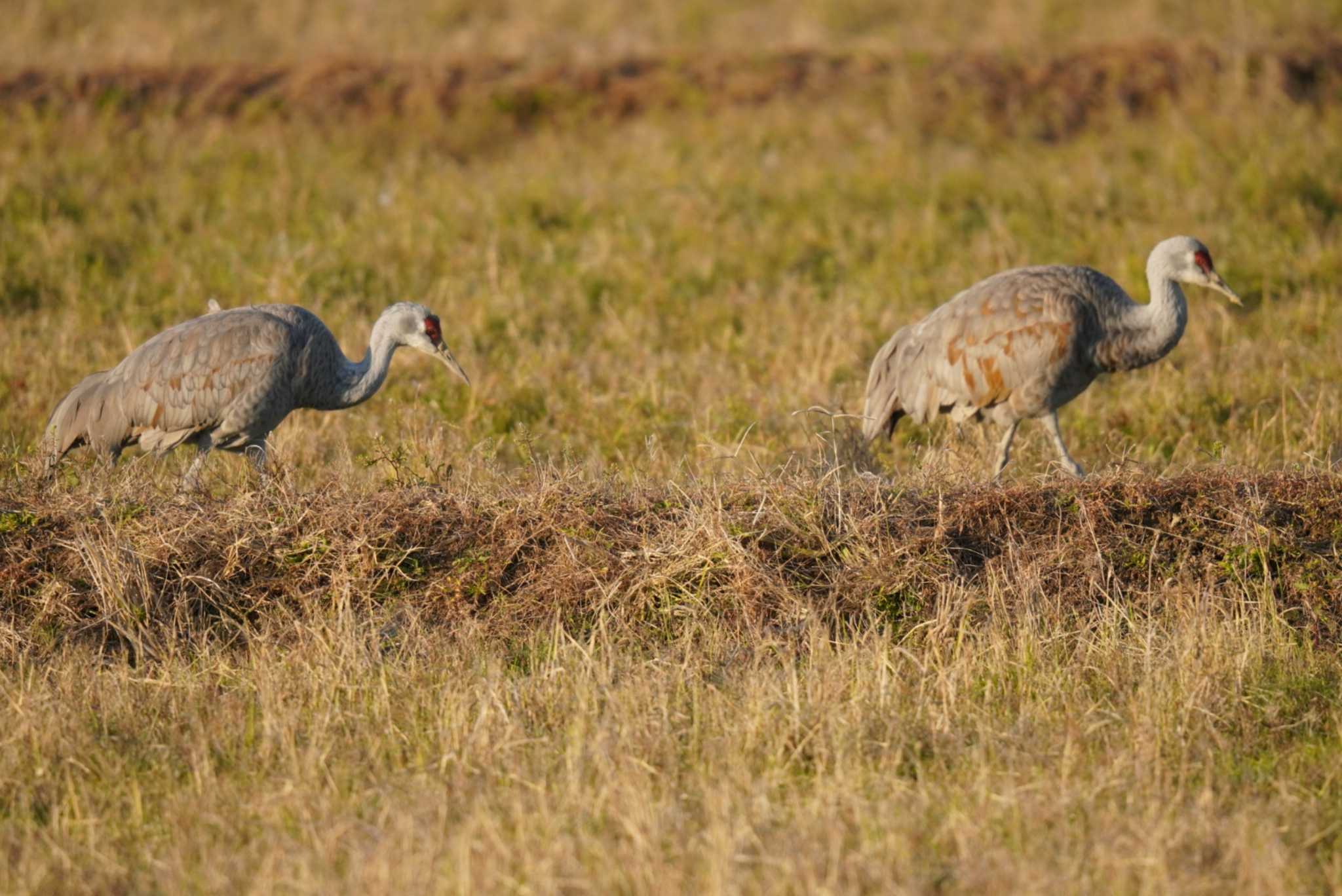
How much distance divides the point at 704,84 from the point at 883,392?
718 centimetres

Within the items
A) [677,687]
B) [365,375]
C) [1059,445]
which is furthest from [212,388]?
[1059,445]

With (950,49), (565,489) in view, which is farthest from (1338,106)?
(565,489)

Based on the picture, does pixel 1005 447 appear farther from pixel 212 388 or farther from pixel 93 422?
pixel 93 422

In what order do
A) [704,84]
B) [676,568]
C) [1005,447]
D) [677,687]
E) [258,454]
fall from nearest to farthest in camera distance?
1. [677,687]
2. [676,568]
3. [258,454]
4. [1005,447]
5. [704,84]

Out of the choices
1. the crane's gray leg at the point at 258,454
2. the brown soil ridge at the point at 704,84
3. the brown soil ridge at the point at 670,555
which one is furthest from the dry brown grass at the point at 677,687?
the brown soil ridge at the point at 704,84

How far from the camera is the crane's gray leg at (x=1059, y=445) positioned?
21.4ft

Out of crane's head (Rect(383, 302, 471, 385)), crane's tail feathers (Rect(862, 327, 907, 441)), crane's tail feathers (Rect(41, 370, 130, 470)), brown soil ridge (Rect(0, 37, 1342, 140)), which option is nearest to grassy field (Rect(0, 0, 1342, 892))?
crane's tail feathers (Rect(41, 370, 130, 470))

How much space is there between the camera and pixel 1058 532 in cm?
564

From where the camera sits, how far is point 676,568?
215 inches

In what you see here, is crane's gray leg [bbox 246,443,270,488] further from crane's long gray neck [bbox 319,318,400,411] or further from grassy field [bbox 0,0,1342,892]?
crane's long gray neck [bbox 319,318,400,411]

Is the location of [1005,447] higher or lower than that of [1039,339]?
lower

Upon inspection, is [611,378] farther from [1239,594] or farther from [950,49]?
[950,49]

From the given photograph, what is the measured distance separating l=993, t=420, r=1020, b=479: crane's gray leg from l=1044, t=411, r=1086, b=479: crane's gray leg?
15 centimetres

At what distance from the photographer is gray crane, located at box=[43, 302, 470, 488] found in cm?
650
